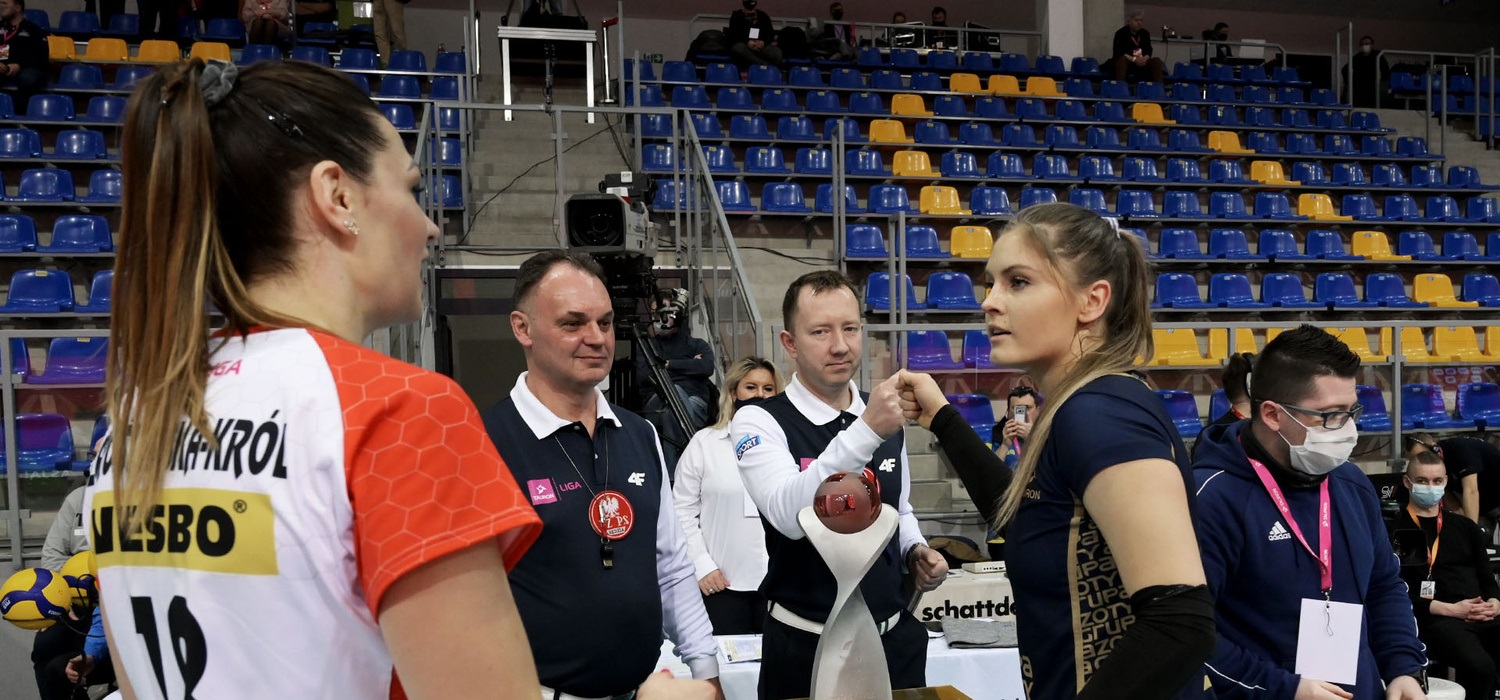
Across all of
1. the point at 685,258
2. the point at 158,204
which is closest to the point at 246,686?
the point at 158,204

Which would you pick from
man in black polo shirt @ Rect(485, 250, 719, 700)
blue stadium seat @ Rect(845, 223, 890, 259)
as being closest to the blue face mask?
man in black polo shirt @ Rect(485, 250, 719, 700)

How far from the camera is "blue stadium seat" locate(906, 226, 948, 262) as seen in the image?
366 inches

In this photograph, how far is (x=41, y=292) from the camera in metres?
7.43

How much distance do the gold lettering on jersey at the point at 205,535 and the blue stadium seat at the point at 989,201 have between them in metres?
9.94

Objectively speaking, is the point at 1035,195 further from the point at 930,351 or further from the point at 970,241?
the point at 930,351

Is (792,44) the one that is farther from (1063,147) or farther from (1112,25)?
(1112,25)

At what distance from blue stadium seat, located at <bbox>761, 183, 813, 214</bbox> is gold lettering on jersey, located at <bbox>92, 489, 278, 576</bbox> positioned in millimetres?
8933

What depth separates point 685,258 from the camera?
27.3 ft

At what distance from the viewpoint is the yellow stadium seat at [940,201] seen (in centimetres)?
1018

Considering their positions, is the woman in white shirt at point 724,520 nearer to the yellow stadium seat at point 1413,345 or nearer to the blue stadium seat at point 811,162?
the blue stadium seat at point 811,162

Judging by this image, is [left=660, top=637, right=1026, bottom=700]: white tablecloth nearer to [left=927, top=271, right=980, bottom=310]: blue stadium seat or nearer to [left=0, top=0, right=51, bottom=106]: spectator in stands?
[left=927, top=271, right=980, bottom=310]: blue stadium seat

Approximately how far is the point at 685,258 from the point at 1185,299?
16.0 feet

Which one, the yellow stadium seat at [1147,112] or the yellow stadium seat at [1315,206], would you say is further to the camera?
the yellow stadium seat at [1147,112]

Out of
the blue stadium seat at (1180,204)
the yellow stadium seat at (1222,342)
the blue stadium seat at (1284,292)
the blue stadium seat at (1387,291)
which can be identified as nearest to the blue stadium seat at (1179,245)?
the blue stadium seat at (1284,292)
